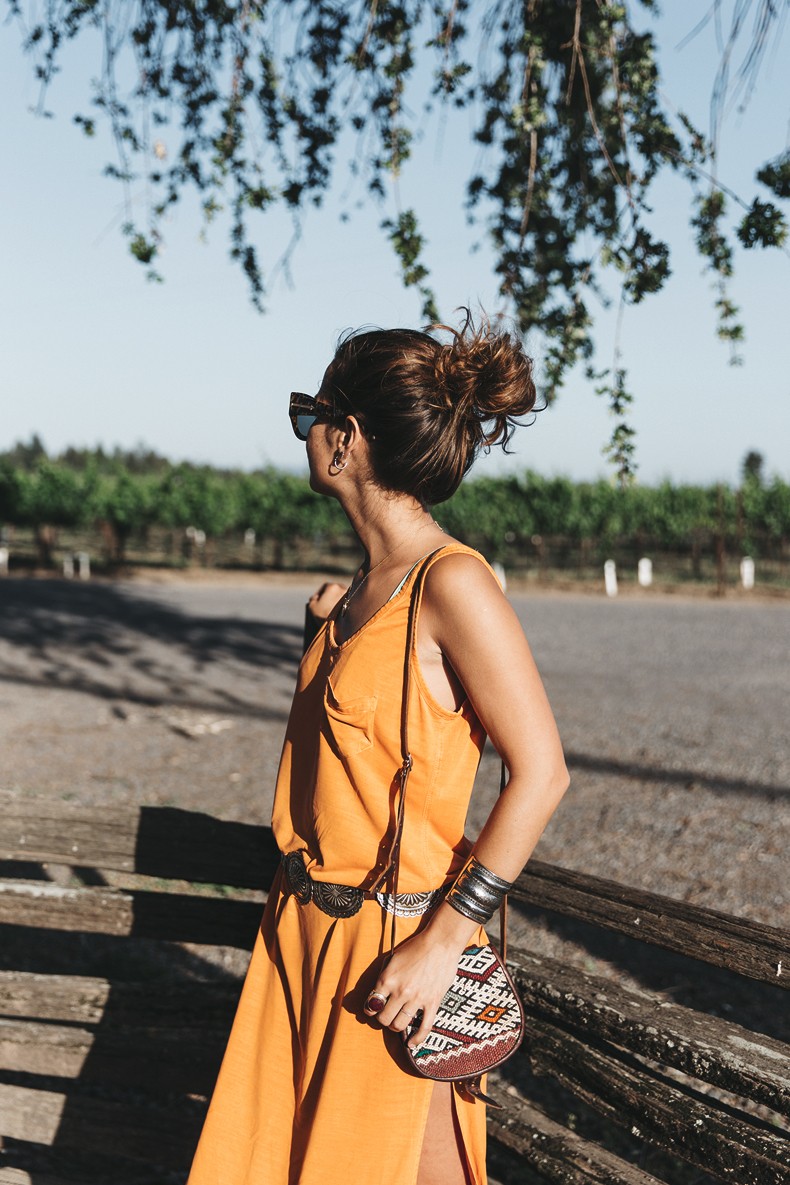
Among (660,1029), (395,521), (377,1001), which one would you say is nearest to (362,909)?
(377,1001)

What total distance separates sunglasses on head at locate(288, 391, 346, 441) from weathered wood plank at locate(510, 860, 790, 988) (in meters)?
1.20

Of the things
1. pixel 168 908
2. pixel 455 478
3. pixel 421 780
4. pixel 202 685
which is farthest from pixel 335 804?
pixel 202 685

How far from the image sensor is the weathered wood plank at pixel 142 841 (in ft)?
8.66

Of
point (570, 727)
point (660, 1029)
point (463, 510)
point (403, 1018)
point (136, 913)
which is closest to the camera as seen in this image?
point (403, 1018)

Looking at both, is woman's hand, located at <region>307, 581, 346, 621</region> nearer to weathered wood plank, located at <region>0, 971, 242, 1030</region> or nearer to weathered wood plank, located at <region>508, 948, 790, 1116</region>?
weathered wood plank, located at <region>508, 948, 790, 1116</region>

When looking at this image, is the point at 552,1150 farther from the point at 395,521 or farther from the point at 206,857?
the point at 395,521

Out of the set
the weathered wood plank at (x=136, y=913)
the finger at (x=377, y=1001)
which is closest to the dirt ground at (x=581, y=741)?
the weathered wood plank at (x=136, y=913)

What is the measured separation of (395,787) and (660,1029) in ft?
2.94

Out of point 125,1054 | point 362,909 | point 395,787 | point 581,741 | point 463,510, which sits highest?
point 463,510

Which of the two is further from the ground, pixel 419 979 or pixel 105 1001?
pixel 419 979

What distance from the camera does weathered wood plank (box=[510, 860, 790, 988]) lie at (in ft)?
6.36

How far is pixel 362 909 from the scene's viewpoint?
1.64m

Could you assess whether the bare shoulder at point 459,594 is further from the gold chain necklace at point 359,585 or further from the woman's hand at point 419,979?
the woman's hand at point 419,979

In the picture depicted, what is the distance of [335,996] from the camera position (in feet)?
5.40
